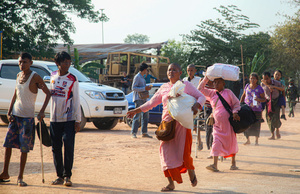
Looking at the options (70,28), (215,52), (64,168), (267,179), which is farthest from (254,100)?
(215,52)

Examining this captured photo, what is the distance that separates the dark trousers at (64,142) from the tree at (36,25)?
22.4 metres

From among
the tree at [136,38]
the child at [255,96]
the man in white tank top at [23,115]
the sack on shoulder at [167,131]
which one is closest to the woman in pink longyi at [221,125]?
the sack on shoulder at [167,131]

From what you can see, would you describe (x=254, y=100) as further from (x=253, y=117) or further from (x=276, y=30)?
(x=276, y=30)

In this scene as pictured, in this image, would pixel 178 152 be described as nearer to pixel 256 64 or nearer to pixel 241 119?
pixel 241 119

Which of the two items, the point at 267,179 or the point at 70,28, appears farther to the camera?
the point at 70,28

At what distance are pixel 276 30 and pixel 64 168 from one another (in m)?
35.5

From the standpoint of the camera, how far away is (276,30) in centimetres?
3825

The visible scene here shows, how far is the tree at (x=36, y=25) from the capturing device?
27.3 m

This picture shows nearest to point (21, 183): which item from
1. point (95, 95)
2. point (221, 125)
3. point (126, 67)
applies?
point (221, 125)

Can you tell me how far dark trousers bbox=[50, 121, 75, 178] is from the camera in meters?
5.80

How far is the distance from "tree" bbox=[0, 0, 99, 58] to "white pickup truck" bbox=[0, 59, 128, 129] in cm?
1410

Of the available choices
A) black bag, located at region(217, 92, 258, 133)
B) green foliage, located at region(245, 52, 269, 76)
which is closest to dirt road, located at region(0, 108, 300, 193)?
black bag, located at region(217, 92, 258, 133)

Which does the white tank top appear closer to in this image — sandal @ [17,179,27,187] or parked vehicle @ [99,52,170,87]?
sandal @ [17,179,27,187]

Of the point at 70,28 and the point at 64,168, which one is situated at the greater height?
the point at 70,28
